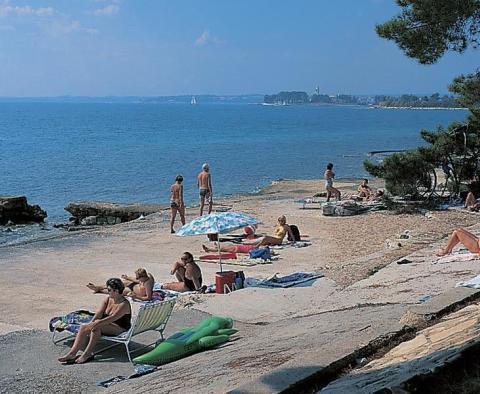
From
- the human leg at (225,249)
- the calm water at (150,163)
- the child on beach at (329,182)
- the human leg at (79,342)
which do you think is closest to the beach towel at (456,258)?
the human leg at (225,249)

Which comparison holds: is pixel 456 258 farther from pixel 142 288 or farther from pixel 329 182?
pixel 329 182

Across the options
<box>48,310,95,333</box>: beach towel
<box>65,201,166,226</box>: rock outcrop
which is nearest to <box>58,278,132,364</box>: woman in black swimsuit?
<box>48,310,95,333</box>: beach towel

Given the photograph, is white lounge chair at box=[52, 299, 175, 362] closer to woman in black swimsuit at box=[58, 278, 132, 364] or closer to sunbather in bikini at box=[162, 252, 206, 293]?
woman in black swimsuit at box=[58, 278, 132, 364]

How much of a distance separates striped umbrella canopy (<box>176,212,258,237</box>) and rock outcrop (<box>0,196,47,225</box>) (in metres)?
19.3

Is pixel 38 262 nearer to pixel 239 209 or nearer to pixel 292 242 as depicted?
pixel 292 242

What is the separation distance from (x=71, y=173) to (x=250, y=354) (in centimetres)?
4862

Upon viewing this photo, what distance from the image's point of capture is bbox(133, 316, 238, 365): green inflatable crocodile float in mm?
8242

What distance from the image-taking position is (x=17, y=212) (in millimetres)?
30984

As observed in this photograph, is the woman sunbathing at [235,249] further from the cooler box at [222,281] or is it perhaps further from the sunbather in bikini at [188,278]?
the cooler box at [222,281]

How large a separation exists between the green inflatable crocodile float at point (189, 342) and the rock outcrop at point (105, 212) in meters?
19.6

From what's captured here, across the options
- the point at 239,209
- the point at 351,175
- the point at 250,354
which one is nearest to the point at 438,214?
the point at 239,209

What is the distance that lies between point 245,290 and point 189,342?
337cm

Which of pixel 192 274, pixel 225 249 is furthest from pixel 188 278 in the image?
pixel 225 249

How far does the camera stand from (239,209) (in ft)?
83.7
